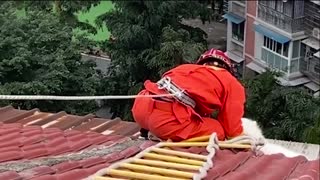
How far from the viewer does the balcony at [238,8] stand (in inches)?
961

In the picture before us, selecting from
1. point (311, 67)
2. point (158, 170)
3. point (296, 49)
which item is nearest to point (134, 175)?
point (158, 170)

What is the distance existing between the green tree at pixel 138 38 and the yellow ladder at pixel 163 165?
12.3 meters

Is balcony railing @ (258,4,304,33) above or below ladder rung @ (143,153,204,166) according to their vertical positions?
below

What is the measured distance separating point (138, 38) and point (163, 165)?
14841mm

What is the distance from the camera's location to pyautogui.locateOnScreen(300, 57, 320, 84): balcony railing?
2134cm

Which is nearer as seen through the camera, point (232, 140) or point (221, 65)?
point (232, 140)

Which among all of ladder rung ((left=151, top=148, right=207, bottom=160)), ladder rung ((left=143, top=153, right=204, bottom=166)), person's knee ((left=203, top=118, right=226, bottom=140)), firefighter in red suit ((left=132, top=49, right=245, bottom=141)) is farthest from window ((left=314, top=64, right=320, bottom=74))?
ladder rung ((left=143, top=153, right=204, bottom=166))

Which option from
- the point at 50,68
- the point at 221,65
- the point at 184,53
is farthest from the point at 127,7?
the point at 221,65

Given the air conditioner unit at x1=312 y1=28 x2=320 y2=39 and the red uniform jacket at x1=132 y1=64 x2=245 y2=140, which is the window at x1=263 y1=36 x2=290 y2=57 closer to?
the air conditioner unit at x1=312 y1=28 x2=320 y2=39

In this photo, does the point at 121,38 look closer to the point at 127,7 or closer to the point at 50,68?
the point at 127,7

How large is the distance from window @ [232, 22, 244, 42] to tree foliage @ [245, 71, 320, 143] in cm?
Result: 902

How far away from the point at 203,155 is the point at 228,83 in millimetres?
853

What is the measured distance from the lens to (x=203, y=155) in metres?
4.01

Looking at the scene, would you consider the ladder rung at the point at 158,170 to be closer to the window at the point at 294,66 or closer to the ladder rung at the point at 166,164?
the ladder rung at the point at 166,164
